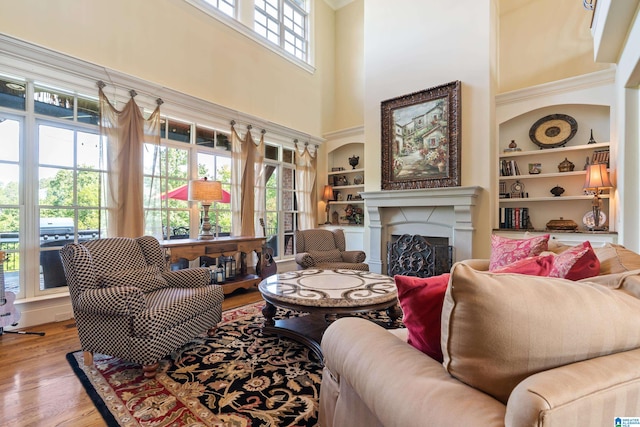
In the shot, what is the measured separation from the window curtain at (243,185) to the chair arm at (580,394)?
435 centimetres

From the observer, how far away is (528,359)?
72 cm

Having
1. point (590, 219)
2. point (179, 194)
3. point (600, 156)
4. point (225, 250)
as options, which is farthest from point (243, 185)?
point (600, 156)

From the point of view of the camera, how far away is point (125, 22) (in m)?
3.54

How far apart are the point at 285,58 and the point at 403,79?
2.19 meters

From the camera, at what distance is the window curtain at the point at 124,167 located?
3.35 metres

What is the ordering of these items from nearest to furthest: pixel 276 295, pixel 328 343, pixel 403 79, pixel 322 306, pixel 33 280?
1. pixel 328 343
2. pixel 322 306
3. pixel 276 295
4. pixel 33 280
5. pixel 403 79

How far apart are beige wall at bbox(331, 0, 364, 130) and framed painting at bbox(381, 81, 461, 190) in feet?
4.77

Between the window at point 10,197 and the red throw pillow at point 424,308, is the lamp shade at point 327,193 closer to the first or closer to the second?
the window at point 10,197

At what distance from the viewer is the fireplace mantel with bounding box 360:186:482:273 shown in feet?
13.8

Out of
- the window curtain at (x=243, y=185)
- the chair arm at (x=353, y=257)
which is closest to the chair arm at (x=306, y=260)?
the chair arm at (x=353, y=257)

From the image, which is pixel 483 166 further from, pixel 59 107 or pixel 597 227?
pixel 59 107

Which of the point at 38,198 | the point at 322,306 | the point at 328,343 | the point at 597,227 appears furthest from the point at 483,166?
the point at 38,198

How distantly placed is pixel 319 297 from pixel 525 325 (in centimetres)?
153

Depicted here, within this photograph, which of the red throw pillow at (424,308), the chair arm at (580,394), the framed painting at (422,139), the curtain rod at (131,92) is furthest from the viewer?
the framed painting at (422,139)
